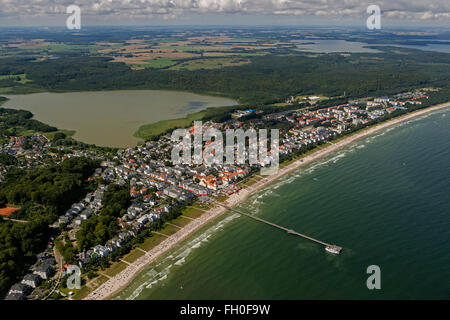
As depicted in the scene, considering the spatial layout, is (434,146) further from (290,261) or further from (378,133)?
(290,261)

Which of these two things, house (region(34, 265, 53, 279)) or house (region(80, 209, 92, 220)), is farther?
house (region(80, 209, 92, 220))

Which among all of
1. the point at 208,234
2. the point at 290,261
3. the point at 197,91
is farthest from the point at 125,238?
the point at 197,91

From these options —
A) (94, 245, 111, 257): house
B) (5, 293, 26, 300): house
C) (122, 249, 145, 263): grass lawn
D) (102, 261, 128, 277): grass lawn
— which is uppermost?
(94, 245, 111, 257): house

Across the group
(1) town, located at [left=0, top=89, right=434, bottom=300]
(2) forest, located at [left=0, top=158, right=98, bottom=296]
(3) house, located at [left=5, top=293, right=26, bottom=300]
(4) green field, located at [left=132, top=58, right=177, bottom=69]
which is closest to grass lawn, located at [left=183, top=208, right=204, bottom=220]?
(1) town, located at [left=0, top=89, right=434, bottom=300]

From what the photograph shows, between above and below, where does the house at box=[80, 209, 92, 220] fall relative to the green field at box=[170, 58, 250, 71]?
below

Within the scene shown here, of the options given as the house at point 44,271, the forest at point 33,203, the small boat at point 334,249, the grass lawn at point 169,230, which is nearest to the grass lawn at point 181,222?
the grass lawn at point 169,230

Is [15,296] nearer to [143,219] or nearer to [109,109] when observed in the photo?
[143,219]

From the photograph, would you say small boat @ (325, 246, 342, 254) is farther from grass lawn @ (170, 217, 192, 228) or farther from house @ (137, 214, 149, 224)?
house @ (137, 214, 149, 224)
